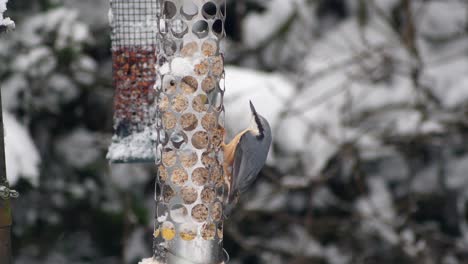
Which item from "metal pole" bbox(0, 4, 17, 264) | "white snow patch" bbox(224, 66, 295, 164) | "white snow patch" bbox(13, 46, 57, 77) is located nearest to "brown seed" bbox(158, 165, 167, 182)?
"metal pole" bbox(0, 4, 17, 264)

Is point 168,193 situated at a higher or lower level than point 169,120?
lower

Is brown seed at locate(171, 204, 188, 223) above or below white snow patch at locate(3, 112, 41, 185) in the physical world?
above

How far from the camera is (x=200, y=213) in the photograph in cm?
209

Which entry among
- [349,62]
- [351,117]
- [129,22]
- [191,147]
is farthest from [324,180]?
[191,147]

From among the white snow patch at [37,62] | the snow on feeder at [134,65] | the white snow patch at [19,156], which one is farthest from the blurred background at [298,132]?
the snow on feeder at [134,65]

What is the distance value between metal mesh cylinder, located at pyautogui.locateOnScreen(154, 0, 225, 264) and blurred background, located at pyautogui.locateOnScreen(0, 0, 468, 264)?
214cm

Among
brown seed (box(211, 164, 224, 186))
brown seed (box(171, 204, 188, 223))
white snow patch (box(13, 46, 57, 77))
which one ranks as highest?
brown seed (box(211, 164, 224, 186))

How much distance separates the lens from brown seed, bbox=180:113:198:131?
2.12 m

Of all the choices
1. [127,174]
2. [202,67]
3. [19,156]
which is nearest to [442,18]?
[127,174]

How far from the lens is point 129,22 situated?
8.91ft

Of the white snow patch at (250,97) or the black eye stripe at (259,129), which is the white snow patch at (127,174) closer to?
the white snow patch at (250,97)

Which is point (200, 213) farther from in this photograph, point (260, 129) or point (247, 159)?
point (260, 129)

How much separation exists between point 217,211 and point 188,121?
277mm

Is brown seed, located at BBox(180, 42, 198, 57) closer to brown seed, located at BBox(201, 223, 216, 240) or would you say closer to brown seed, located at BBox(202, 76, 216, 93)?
brown seed, located at BBox(202, 76, 216, 93)
